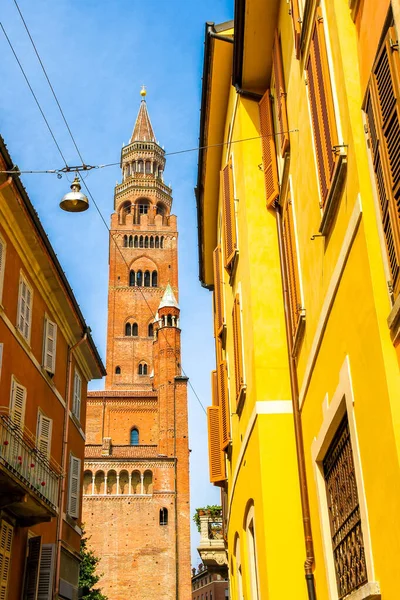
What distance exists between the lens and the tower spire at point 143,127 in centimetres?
9494

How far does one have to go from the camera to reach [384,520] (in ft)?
13.8

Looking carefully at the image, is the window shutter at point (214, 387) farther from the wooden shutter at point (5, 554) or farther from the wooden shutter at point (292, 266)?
the wooden shutter at point (292, 266)

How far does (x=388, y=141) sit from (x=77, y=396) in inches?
623

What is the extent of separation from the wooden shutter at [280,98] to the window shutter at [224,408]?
5519 mm

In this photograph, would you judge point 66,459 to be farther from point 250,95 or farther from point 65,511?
point 250,95

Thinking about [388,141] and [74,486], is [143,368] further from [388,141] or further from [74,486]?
[388,141]

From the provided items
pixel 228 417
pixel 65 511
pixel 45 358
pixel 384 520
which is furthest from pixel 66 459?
pixel 384 520

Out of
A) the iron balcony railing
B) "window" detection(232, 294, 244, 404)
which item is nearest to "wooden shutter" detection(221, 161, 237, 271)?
"window" detection(232, 294, 244, 404)

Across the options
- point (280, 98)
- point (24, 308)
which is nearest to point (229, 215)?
point (280, 98)

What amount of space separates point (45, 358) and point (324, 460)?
10219mm

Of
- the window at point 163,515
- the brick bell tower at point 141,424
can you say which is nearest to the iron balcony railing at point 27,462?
the brick bell tower at point 141,424

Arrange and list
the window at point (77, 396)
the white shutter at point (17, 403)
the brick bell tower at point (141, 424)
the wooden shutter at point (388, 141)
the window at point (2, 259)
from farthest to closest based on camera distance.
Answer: the brick bell tower at point (141, 424)
the window at point (77, 396)
the white shutter at point (17, 403)
the window at point (2, 259)
the wooden shutter at point (388, 141)

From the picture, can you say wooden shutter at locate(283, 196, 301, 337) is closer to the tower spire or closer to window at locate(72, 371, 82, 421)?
window at locate(72, 371, 82, 421)

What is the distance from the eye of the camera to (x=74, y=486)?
1806 centimetres
